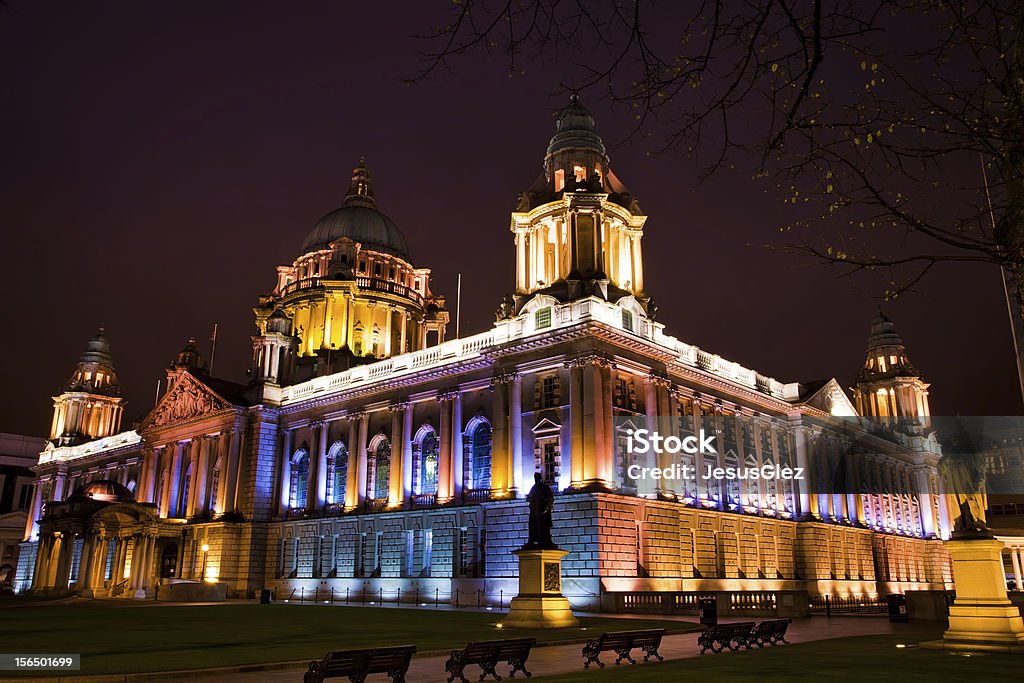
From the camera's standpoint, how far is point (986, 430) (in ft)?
187

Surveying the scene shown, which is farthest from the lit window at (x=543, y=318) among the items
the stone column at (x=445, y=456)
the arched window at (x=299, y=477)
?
the arched window at (x=299, y=477)

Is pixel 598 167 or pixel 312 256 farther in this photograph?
pixel 312 256

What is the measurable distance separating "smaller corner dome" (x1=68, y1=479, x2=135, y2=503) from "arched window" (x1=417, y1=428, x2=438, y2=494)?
918 inches

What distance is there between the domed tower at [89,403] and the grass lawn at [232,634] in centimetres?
5857

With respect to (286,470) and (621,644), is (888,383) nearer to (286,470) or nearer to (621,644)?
(286,470)

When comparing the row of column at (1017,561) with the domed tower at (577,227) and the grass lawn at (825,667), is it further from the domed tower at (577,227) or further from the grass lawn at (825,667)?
the grass lawn at (825,667)

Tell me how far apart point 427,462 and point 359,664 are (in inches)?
1501

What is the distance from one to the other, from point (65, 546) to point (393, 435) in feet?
90.4

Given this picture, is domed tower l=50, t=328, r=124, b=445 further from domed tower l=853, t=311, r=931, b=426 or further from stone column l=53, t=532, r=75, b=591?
domed tower l=853, t=311, r=931, b=426

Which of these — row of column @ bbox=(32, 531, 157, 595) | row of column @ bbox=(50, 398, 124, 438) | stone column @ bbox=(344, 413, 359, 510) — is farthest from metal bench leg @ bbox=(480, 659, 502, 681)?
row of column @ bbox=(50, 398, 124, 438)

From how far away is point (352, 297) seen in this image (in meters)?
71.6

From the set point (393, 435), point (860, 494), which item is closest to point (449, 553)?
point (393, 435)

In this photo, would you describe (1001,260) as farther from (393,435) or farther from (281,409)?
(281,409)

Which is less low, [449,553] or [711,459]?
[711,459]
